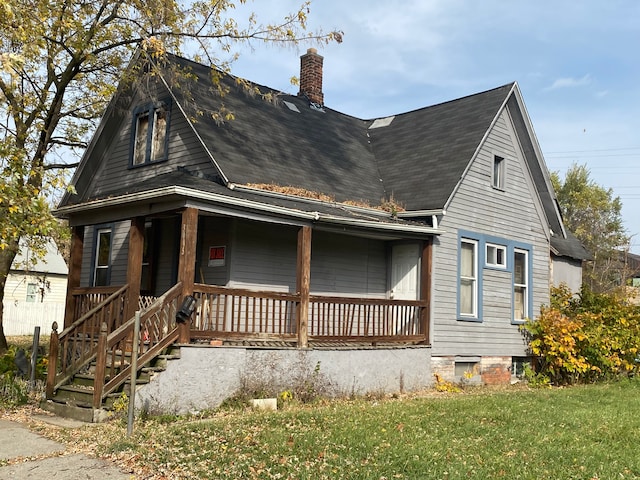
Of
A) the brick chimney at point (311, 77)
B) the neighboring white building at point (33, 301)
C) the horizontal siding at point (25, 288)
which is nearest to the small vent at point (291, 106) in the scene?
the brick chimney at point (311, 77)

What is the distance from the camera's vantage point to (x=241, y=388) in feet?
37.1

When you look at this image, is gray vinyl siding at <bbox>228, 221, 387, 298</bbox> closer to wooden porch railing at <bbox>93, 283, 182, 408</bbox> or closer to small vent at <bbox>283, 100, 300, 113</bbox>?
wooden porch railing at <bbox>93, 283, 182, 408</bbox>

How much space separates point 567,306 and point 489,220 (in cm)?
419

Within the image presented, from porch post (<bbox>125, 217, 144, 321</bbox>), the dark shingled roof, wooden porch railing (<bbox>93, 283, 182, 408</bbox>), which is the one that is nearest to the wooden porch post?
the dark shingled roof

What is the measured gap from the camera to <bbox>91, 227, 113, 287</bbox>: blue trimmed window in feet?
55.0

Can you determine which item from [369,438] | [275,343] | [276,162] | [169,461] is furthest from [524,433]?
[276,162]

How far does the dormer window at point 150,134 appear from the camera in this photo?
50.5ft

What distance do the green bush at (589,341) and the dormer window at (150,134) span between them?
10031 mm

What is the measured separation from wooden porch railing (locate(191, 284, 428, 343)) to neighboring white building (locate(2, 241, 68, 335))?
73.4ft

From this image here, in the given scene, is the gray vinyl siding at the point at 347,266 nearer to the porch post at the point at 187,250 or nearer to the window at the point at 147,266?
the window at the point at 147,266

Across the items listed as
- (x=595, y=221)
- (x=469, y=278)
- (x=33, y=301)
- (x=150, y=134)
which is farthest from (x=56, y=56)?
(x=595, y=221)

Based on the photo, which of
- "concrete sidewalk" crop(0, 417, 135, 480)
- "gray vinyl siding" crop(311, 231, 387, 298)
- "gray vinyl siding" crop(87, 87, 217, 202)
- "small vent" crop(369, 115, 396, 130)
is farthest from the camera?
"small vent" crop(369, 115, 396, 130)

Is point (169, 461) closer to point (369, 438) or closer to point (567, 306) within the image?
point (369, 438)

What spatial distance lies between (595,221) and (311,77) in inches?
1261
